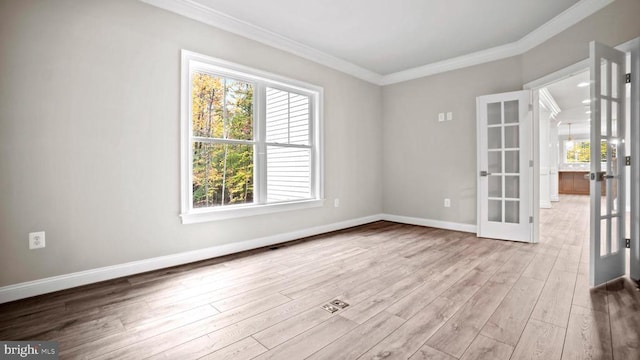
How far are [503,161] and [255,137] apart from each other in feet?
10.9

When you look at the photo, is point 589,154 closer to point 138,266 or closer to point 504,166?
point 504,166

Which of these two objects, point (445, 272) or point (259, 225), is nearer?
point (445, 272)

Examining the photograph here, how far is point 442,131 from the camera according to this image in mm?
4695

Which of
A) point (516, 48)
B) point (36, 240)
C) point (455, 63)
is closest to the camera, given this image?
point (36, 240)

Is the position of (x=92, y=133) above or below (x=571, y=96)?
below

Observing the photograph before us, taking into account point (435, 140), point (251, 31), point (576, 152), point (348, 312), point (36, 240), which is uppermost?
point (251, 31)

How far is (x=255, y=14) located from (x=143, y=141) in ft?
5.80

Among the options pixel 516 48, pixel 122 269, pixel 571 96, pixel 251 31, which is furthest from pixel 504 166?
pixel 571 96

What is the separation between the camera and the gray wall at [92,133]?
2146mm

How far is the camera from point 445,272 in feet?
8.84

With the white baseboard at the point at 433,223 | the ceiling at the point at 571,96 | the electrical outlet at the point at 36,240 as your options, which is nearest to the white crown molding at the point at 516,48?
the ceiling at the point at 571,96

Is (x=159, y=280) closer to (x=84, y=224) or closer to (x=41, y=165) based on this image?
(x=84, y=224)

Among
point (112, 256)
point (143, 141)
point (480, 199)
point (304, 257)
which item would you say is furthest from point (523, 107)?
point (112, 256)

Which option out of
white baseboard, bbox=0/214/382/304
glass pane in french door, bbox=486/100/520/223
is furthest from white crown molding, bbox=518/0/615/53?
white baseboard, bbox=0/214/382/304
